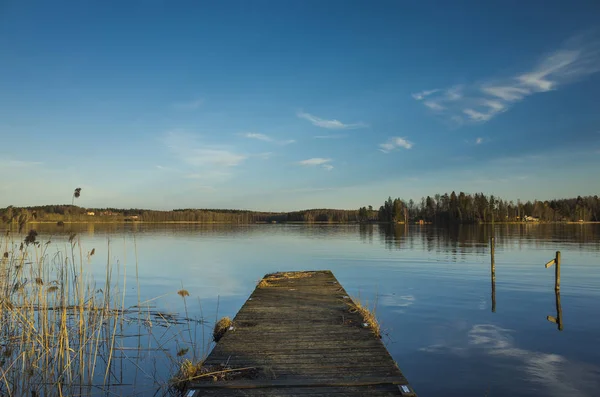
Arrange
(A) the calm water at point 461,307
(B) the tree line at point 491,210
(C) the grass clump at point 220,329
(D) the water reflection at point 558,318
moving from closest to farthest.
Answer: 1. (A) the calm water at point 461,307
2. (C) the grass clump at point 220,329
3. (D) the water reflection at point 558,318
4. (B) the tree line at point 491,210

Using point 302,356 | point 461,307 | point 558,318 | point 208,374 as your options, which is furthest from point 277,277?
point 208,374

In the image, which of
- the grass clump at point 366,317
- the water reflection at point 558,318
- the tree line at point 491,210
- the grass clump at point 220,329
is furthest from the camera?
the tree line at point 491,210

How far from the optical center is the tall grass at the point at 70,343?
677 centimetres

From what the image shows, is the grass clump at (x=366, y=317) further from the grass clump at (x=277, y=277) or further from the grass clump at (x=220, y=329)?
the grass clump at (x=277, y=277)

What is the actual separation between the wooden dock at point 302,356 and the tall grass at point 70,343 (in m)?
1.36

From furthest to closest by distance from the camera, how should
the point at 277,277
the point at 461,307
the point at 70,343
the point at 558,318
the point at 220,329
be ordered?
the point at 277,277, the point at 461,307, the point at 558,318, the point at 220,329, the point at 70,343

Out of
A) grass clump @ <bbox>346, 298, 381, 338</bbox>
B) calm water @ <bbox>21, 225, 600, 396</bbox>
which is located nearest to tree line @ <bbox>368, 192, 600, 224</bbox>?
calm water @ <bbox>21, 225, 600, 396</bbox>

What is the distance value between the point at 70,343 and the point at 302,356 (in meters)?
6.30

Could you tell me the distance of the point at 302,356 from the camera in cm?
711

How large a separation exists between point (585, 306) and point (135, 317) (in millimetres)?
16661

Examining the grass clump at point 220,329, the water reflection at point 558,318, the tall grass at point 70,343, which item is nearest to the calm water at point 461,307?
the water reflection at point 558,318

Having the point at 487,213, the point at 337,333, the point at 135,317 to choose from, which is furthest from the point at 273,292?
the point at 487,213

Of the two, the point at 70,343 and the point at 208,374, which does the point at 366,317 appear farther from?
the point at 70,343

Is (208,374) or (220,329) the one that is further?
(220,329)
